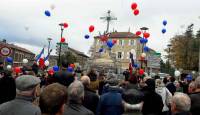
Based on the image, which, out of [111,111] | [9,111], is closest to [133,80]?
[111,111]

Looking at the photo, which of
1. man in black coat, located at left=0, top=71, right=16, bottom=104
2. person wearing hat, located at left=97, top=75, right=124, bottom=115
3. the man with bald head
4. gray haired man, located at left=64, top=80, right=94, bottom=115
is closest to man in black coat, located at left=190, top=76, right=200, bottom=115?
person wearing hat, located at left=97, top=75, right=124, bottom=115

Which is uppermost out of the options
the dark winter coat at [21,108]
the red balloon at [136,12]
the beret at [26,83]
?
the red balloon at [136,12]

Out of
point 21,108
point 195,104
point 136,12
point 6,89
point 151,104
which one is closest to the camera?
point 21,108

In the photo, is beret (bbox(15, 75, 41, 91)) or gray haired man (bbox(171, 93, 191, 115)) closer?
beret (bbox(15, 75, 41, 91))

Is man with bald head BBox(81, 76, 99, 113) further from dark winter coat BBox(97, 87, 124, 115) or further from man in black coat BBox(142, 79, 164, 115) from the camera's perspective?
man in black coat BBox(142, 79, 164, 115)

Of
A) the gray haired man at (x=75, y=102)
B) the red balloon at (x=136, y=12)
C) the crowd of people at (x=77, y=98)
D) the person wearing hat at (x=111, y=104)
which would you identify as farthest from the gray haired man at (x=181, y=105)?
the red balloon at (x=136, y=12)

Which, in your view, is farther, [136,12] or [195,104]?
[136,12]

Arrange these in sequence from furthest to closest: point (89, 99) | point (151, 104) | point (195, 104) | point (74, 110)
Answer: point (151, 104) < point (89, 99) < point (195, 104) < point (74, 110)

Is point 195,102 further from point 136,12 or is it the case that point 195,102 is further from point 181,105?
point 136,12

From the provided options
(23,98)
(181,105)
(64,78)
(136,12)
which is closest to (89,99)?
(64,78)

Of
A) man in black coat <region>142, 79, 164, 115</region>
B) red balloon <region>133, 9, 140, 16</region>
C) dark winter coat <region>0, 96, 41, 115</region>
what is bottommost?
man in black coat <region>142, 79, 164, 115</region>

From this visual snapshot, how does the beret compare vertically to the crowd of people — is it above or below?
above

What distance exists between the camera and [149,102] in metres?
7.77

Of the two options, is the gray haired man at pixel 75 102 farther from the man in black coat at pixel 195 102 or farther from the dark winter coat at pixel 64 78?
the man in black coat at pixel 195 102
